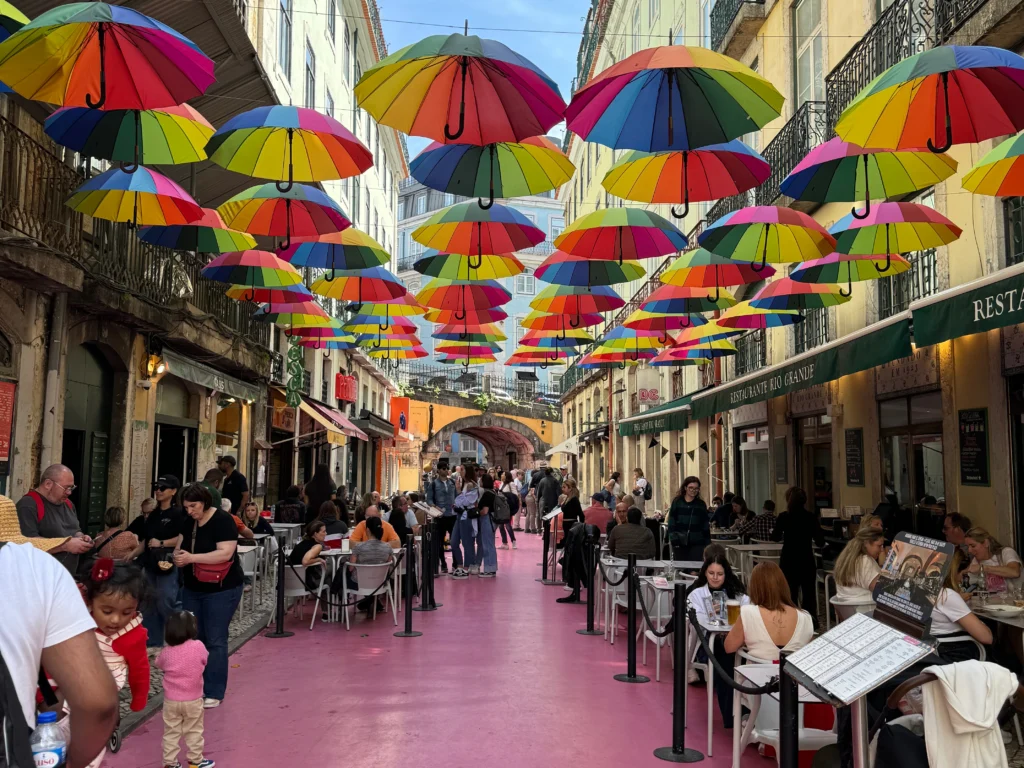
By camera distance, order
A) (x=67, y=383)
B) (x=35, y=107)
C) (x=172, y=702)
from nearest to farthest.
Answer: (x=172, y=702), (x=35, y=107), (x=67, y=383)

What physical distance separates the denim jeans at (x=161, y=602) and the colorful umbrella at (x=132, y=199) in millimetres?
3383

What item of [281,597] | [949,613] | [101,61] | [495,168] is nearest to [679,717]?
[949,613]

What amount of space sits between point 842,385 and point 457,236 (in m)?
6.19

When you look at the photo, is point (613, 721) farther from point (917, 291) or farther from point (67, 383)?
point (67, 383)

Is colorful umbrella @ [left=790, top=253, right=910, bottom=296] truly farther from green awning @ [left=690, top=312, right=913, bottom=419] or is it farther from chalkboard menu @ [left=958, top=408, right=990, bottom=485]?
chalkboard menu @ [left=958, top=408, right=990, bottom=485]

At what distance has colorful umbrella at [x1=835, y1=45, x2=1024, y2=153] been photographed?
5680mm

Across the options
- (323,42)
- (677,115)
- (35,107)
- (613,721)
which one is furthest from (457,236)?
(323,42)

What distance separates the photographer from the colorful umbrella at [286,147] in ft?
24.7

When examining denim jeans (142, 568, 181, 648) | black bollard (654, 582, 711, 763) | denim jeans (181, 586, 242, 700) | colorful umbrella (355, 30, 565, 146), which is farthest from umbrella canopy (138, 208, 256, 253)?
black bollard (654, 582, 711, 763)

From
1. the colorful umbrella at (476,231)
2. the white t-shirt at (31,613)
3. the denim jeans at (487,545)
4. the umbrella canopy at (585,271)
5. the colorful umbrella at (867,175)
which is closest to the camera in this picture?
the white t-shirt at (31,613)

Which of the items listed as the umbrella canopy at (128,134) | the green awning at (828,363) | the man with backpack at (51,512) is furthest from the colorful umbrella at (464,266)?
the man with backpack at (51,512)

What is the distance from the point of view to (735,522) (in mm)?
13219

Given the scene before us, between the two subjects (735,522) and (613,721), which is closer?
(613,721)

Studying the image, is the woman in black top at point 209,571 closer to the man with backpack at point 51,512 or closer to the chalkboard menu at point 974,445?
A: the man with backpack at point 51,512
